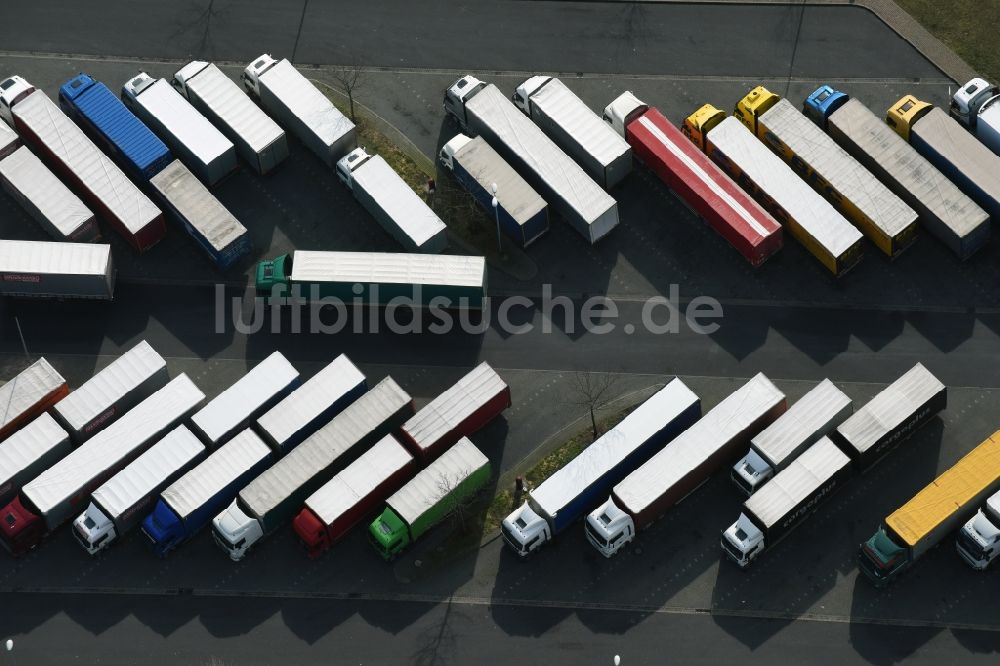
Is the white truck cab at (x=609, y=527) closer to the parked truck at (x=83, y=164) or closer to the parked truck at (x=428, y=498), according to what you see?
the parked truck at (x=428, y=498)

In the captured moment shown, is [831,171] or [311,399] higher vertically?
[311,399]

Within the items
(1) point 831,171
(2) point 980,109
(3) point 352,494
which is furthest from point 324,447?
(2) point 980,109

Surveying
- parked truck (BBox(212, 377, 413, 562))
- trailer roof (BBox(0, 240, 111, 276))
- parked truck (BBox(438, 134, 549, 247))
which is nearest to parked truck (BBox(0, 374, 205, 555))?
parked truck (BBox(212, 377, 413, 562))

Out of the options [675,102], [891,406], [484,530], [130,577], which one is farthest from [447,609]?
[675,102]

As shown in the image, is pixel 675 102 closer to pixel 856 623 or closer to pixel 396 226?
pixel 396 226

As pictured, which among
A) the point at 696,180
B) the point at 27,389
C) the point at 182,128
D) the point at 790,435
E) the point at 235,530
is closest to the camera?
the point at 235,530

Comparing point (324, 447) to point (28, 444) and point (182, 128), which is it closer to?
point (28, 444)
